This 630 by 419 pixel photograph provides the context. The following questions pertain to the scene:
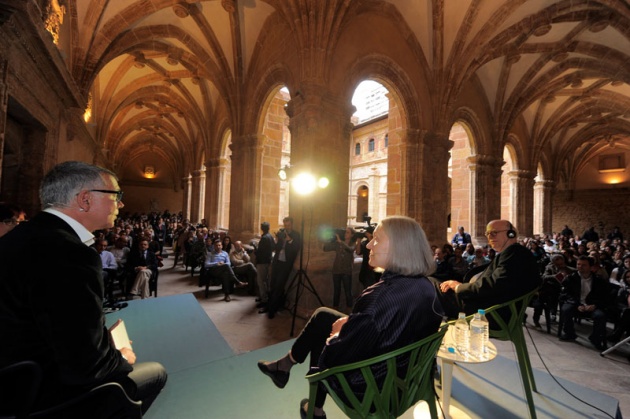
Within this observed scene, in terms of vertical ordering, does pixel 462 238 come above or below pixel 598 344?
above

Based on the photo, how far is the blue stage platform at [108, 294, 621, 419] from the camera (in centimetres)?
240

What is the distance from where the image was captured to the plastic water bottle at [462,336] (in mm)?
2197

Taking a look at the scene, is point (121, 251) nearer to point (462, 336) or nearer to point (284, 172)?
point (284, 172)

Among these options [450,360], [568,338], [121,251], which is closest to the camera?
[450,360]

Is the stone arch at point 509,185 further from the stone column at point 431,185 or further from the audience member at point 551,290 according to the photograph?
the audience member at point 551,290

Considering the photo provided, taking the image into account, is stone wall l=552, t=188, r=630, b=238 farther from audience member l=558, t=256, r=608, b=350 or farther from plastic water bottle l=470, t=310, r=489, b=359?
plastic water bottle l=470, t=310, r=489, b=359

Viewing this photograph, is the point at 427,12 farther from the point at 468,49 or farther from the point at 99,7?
the point at 99,7

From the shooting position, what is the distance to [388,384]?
1506 millimetres

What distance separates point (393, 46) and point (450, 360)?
27.5ft

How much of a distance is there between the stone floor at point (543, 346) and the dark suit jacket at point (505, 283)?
975 millimetres

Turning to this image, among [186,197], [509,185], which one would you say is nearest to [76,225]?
[509,185]

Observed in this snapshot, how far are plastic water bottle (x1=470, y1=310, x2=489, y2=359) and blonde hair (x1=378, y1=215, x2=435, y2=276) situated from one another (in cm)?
84

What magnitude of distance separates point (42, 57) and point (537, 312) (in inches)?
374

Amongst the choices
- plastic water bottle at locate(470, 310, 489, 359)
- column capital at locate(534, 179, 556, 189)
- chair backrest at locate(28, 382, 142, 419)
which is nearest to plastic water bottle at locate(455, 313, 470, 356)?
plastic water bottle at locate(470, 310, 489, 359)
